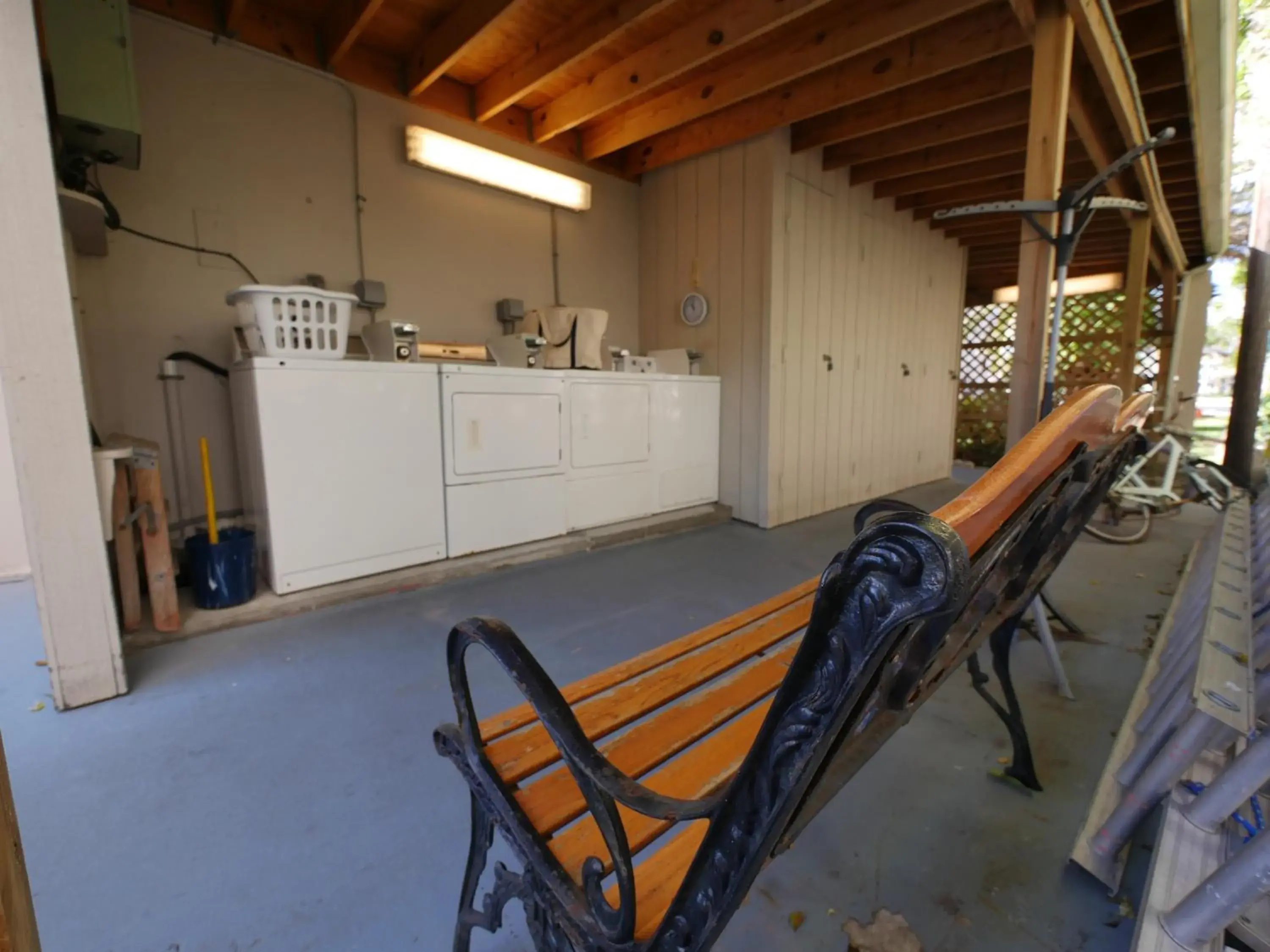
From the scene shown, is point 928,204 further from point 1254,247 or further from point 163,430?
point 163,430

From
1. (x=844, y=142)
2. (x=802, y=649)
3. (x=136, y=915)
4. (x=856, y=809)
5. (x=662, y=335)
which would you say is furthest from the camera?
(x=662, y=335)

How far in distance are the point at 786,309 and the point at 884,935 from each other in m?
3.48

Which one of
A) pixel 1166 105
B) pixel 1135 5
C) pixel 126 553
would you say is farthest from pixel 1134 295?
pixel 126 553

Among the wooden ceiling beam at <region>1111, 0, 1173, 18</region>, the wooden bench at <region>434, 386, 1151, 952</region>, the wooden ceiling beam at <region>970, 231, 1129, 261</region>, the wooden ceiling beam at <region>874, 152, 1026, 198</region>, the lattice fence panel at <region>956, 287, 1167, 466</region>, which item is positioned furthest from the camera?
the lattice fence panel at <region>956, 287, 1167, 466</region>

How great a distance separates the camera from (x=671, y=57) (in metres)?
2.91

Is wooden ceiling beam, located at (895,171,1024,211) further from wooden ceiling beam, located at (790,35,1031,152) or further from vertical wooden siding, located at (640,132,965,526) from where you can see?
wooden ceiling beam, located at (790,35,1031,152)

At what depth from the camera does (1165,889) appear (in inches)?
32.1

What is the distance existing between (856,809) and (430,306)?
10.4 ft

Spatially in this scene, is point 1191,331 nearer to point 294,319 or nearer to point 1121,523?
point 1121,523

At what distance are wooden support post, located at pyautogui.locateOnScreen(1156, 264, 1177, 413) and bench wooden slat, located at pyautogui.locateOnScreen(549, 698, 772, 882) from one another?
7504mm

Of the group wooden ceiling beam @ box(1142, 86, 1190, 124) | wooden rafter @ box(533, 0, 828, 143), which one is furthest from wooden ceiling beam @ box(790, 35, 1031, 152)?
wooden ceiling beam @ box(1142, 86, 1190, 124)

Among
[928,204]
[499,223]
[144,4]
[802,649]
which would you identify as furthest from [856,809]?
[928,204]

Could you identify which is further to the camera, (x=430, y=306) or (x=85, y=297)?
(x=430, y=306)

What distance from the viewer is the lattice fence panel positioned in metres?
7.01
